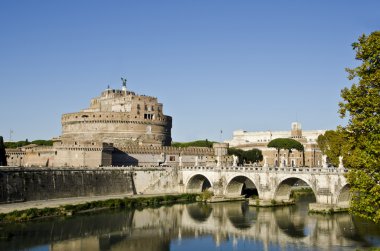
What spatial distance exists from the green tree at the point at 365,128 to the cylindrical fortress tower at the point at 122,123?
4617cm

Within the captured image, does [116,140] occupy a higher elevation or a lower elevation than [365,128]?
higher

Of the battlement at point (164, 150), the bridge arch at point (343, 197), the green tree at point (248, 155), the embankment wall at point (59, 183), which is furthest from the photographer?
the green tree at point (248, 155)

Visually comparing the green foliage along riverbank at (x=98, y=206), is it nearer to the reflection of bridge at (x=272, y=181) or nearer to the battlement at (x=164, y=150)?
the reflection of bridge at (x=272, y=181)

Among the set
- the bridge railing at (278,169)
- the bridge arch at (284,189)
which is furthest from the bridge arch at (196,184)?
the bridge arch at (284,189)

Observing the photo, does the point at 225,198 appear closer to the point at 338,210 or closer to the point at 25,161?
the point at 338,210

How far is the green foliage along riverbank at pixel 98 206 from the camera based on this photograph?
31436mm

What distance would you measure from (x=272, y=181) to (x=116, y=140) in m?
26.8

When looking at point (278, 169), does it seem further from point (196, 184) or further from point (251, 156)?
point (251, 156)

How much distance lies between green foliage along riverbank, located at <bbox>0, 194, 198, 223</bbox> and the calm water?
3.18ft

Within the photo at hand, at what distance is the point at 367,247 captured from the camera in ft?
78.7

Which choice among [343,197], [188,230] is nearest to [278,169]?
[343,197]

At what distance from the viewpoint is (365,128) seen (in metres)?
15.3

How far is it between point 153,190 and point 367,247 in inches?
1142

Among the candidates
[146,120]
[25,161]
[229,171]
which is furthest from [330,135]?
[25,161]
